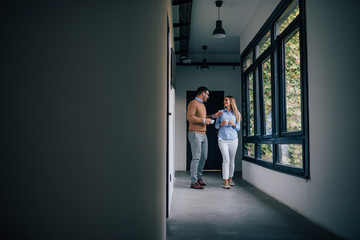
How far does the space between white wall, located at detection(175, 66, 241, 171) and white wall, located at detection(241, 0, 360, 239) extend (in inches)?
206

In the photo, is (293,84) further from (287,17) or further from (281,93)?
(287,17)

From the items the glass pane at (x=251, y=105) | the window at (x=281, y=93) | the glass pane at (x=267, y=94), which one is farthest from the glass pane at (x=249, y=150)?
the glass pane at (x=267, y=94)

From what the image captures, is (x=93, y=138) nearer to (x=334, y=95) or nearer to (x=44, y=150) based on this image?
(x=44, y=150)

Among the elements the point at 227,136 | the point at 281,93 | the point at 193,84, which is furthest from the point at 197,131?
the point at 193,84

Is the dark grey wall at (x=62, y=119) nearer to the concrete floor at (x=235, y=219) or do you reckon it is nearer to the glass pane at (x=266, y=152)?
the concrete floor at (x=235, y=219)

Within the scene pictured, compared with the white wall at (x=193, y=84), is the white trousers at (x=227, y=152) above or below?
below

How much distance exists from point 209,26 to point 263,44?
5.01 feet

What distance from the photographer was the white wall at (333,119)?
2.36 m

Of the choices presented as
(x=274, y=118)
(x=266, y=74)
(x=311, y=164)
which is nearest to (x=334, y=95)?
(x=311, y=164)

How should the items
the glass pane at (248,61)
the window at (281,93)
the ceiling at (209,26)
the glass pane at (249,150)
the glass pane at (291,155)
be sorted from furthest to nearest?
1. the glass pane at (248,61)
2. the glass pane at (249,150)
3. the ceiling at (209,26)
4. the glass pane at (291,155)
5. the window at (281,93)

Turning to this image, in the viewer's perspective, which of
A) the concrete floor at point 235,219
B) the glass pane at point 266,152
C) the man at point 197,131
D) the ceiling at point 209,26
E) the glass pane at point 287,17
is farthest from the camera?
the ceiling at point 209,26

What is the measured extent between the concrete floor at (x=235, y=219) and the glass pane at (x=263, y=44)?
8.11 ft

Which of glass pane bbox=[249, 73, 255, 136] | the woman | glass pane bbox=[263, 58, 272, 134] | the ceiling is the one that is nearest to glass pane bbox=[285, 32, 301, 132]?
glass pane bbox=[263, 58, 272, 134]

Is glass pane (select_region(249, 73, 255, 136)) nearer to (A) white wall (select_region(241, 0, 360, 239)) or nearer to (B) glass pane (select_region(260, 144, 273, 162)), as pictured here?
(B) glass pane (select_region(260, 144, 273, 162))
